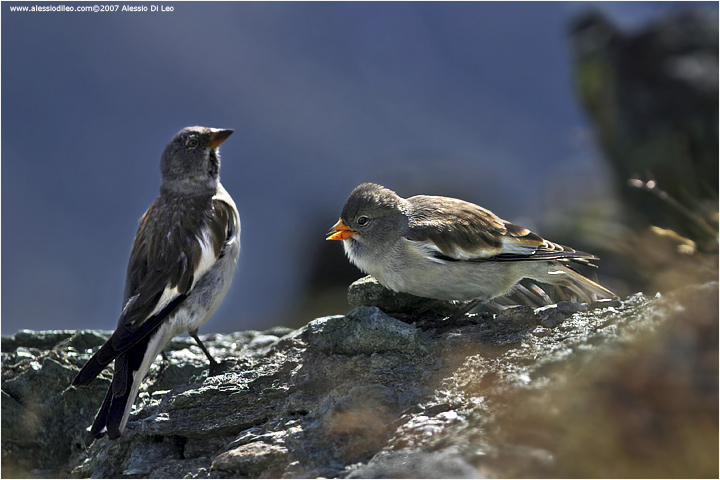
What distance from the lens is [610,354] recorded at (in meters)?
3.69

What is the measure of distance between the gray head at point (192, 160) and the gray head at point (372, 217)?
1571 millimetres

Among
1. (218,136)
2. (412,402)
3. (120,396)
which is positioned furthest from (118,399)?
(218,136)

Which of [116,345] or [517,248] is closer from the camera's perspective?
[116,345]

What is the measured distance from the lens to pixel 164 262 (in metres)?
5.78

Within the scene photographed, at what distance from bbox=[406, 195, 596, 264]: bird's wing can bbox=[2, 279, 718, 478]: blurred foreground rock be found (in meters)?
0.46

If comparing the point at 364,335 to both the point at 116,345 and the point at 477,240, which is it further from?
the point at 116,345

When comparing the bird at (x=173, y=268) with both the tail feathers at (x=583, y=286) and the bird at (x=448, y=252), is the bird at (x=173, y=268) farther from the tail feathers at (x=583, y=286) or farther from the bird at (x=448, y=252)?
the tail feathers at (x=583, y=286)

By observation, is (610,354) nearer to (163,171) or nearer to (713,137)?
(163,171)

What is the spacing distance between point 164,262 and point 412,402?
2534 millimetres

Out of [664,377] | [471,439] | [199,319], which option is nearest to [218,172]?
[199,319]

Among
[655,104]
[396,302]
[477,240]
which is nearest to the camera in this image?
[477,240]

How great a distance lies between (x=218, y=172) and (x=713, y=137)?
8.91 meters

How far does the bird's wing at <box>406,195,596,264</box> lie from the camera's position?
18.0 feet

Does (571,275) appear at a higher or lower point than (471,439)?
higher
